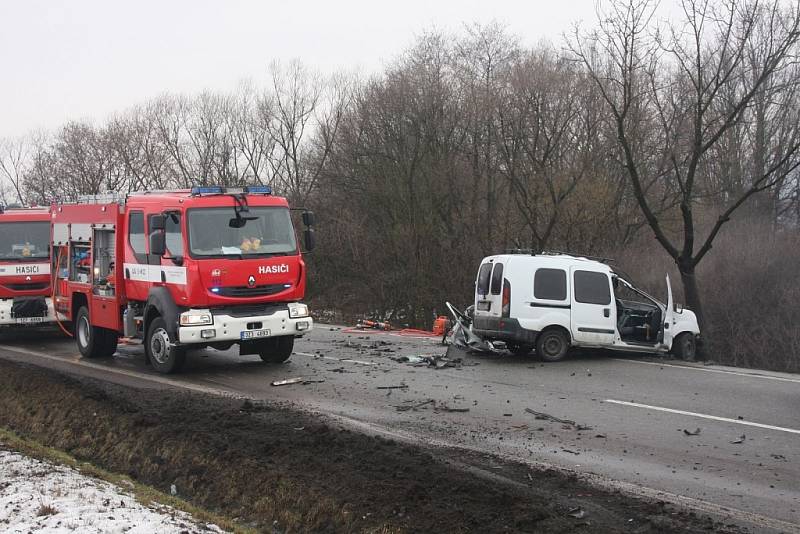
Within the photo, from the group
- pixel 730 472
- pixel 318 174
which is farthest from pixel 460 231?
pixel 730 472

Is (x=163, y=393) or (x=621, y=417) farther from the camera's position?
(x=163, y=393)

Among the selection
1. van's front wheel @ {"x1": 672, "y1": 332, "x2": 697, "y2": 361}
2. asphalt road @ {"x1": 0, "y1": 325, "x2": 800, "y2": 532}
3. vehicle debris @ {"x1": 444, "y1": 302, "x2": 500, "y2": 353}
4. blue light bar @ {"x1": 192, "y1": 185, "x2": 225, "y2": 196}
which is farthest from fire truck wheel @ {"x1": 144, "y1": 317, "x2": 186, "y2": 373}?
van's front wheel @ {"x1": 672, "y1": 332, "x2": 697, "y2": 361}

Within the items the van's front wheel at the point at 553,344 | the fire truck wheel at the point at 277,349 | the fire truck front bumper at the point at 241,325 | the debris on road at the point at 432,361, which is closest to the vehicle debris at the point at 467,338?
the debris on road at the point at 432,361

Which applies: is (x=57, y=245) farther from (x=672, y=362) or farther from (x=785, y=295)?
(x=785, y=295)

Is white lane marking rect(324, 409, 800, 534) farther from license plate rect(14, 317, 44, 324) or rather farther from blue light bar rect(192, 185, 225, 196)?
license plate rect(14, 317, 44, 324)

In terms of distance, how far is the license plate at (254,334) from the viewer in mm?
13086

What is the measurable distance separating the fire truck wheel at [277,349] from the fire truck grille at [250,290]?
3.99ft

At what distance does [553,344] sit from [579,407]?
4.32m

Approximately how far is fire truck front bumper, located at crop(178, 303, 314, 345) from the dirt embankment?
7.49 ft

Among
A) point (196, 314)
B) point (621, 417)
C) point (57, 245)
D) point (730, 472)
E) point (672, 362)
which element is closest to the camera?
point (730, 472)

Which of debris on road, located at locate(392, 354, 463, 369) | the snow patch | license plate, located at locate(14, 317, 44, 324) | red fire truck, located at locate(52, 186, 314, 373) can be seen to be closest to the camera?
the snow patch

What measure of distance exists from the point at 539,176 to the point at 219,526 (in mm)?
23647

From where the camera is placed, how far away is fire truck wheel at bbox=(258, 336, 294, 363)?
14.4 meters

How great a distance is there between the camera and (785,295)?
23.4m
